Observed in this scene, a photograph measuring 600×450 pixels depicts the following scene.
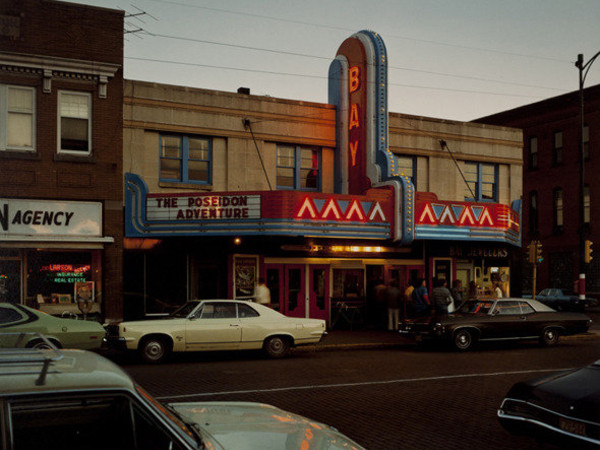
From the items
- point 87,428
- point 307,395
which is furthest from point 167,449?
point 307,395

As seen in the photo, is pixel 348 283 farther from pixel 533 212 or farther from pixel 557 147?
pixel 533 212

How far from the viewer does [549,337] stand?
57.2 ft

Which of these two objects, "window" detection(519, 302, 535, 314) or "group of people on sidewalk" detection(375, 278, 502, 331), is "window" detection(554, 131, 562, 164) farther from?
"window" detection(519, 302, 535, 314)

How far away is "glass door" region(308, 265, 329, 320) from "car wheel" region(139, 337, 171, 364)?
8.40m

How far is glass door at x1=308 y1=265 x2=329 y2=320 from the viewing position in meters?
21.7

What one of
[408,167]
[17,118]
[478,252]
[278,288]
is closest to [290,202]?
[278,288]

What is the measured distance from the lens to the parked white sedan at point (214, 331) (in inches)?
538

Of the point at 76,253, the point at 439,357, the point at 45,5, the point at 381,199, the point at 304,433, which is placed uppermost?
the point at 45,5

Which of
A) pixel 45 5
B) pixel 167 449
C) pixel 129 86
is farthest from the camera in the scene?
pixel 129 86

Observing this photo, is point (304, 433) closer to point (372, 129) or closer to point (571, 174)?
point (372, 129)

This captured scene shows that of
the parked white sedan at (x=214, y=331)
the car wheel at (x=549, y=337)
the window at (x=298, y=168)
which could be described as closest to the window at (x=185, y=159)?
the window at (x=298, y=168)

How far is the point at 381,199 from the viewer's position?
1922 centimetres

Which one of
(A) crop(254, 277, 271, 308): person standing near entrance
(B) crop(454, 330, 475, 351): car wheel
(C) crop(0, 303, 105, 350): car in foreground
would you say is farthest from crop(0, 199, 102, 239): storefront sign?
(B) crop(454, 330, 475, 351): car wheel

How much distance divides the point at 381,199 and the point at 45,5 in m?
11.2
